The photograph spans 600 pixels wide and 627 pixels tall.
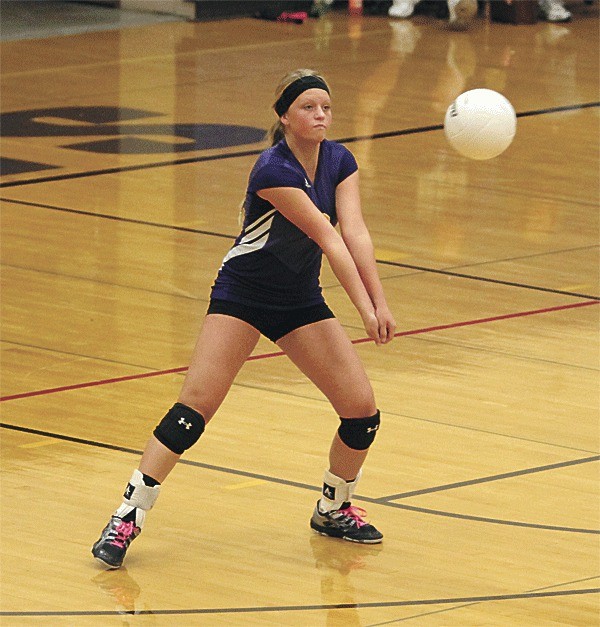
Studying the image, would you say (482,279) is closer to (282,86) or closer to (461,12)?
(282,86)

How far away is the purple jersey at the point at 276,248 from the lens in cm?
689

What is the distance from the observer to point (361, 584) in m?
6.72

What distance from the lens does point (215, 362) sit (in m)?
6.82

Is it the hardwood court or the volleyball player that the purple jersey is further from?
the hardwood court

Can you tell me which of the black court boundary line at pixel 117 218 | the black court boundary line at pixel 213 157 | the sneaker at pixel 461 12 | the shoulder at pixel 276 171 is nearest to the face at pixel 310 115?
the shoulder at pixel 276 171

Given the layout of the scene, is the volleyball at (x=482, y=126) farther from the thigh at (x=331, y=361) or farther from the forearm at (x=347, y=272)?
the forearm at (x=347, y=272)

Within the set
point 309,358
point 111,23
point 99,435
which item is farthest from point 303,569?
point 111,23

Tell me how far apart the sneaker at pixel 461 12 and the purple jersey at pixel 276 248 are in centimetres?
1849

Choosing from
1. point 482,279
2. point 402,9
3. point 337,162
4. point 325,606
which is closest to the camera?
point 325,606

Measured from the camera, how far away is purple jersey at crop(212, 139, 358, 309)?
271 inches

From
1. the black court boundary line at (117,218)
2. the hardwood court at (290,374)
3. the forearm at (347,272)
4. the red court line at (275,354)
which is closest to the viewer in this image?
the forearm at (347,272)

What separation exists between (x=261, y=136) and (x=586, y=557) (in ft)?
36.0

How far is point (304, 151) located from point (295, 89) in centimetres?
24

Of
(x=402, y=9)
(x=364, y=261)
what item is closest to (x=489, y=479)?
(x=364, y=261)
